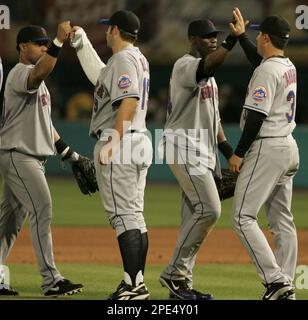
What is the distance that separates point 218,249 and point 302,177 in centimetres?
685

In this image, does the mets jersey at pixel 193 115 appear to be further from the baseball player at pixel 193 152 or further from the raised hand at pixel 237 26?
the raised hand at pixel 237 26

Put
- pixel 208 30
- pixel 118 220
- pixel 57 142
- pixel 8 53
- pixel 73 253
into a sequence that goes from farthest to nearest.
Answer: pixel 8 53 < pixel 73 253 < pixel 57 142 < pixel 208 30 < pixel 118 220

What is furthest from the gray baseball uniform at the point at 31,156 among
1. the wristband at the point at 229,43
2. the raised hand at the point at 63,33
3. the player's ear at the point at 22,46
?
the wristband at the point at 229,43

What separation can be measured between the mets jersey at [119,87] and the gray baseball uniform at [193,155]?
43 cm

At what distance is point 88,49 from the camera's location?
24.6ft

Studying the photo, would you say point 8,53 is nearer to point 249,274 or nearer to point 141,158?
point 249,274

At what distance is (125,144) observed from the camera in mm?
6727

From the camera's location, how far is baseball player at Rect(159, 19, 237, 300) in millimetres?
7191

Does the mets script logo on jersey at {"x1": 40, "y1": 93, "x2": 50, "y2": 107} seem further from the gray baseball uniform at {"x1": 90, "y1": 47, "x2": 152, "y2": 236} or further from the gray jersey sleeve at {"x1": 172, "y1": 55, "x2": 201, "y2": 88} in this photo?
the gray jersey sleeve at {"x1": 172, "y1": 55, "x2": 201, "y2": 88}

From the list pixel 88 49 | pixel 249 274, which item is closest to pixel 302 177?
pixel 249 274

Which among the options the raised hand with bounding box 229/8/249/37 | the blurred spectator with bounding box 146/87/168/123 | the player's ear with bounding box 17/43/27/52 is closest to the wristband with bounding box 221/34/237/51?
the raised hand with bounding box 229/8/249/37

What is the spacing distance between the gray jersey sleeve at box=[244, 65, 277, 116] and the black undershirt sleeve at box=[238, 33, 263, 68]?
0.40 meters

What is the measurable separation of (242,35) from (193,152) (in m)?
0.92

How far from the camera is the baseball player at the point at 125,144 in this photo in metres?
6.60
